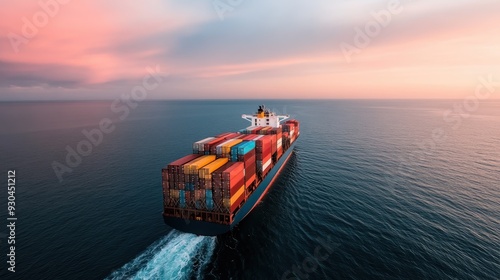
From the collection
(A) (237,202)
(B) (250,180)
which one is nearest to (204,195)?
(A) (237,202)

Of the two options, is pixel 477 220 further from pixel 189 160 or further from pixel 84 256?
pixel 84 256

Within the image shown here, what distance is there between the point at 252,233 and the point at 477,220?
106 ft

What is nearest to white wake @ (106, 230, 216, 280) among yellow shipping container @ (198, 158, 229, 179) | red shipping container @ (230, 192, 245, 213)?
red shipping container @ (230, 192, 245, 213)

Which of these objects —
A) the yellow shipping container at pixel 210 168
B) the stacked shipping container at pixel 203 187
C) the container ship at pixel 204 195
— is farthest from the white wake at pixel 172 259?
the yellow shipping container at pixel 210 168

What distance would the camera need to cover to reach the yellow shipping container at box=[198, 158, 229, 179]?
26.5m

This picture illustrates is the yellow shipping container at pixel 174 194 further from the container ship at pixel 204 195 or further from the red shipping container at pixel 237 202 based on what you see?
the red shipping container at pixel 237 202

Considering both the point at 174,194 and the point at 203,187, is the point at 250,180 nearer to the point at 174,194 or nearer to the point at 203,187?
the point at 203,187

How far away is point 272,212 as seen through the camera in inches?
1431

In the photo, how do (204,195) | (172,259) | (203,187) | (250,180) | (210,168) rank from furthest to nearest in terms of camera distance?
(250,180) < (210,168) < (204,195) < (203,187) < (172,259)

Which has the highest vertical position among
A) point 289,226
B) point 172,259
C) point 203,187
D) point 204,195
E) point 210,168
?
point 210,168

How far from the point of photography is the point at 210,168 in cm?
2756

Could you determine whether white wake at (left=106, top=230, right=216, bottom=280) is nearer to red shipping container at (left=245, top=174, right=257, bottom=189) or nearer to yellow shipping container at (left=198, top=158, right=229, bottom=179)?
red shipping container at (left=245, top=174, right=257, bottom=189)

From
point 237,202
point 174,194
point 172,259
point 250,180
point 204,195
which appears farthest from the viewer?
point 250,180

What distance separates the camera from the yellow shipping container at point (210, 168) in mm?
26547
